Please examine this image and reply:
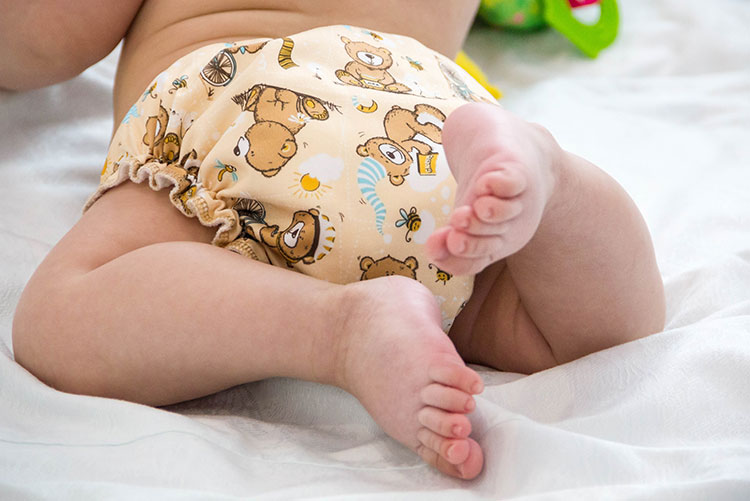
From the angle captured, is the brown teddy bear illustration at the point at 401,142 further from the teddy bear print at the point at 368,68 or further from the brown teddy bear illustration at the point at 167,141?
the brown teddy bear illustration at the point at 167,141

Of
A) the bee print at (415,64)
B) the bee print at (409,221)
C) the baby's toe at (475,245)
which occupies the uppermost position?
the bee print at (415,64)

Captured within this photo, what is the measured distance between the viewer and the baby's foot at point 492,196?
0.57 meters

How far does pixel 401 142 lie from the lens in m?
0.82

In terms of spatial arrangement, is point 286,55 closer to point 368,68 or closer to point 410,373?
point 368,68

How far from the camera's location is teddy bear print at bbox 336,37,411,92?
0.88 metres

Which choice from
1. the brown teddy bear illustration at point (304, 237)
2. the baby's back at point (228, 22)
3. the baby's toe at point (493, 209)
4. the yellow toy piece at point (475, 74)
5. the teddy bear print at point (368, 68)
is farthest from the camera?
the yellow toy piece at point (475, 74)

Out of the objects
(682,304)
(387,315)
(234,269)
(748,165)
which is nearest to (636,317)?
(682,304)

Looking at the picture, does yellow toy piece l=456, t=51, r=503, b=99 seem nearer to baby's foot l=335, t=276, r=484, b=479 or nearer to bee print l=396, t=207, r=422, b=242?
bee print l=396, t=207, r=422, b=242

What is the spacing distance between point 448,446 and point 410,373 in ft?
0.20

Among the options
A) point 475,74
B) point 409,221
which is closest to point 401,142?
point 409,221

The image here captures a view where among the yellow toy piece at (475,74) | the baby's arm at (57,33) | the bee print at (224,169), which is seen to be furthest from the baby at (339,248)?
the yellow toy piece at (475,74)

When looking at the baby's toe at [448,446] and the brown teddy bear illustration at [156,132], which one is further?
the brown teddy bear illustration at [156,132]

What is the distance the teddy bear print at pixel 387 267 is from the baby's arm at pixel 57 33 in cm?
57

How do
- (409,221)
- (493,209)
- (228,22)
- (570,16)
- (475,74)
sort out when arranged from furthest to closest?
(570,16) → (475,74) → (228,22) → (409,221) → (493,209)
